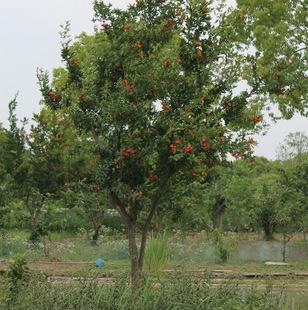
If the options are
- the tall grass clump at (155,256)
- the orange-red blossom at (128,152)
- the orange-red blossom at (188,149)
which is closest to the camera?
the orange-red blossom at (188,149)

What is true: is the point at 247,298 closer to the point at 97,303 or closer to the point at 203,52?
the point at 97,303

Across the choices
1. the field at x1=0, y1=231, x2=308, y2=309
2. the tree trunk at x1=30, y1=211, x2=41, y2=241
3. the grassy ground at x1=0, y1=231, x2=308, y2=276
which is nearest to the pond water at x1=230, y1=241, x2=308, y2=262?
the field at x1=0, y1=231, x2=308, y2=309

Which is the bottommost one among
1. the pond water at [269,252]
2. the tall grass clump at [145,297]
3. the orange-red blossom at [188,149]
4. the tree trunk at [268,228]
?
the pond water at [269,252]

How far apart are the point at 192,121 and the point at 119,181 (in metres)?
A: 1.15

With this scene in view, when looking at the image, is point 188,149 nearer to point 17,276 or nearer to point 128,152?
point 128,152

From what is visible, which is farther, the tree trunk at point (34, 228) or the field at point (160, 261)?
the tree trunk at point (34, 228)

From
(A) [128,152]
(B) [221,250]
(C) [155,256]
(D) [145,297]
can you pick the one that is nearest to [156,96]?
(A) [128,152]

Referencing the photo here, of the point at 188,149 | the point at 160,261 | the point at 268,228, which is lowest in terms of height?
the point at 160,261

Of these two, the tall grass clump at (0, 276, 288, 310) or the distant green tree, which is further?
the distant green tree

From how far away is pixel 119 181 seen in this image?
7.21 metres

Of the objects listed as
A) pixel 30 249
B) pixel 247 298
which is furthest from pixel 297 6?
pixel 247 298

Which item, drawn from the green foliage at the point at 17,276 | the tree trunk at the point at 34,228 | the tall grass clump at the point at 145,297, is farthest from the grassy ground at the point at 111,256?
the tall grass clump at the point at 145,297

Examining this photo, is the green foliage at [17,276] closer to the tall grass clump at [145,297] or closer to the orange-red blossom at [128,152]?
the tall grass clump at [145,297]

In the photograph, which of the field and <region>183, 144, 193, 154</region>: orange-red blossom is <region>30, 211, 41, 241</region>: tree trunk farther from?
<region>183, 144, 193, 154</region>: orange-red blossom
